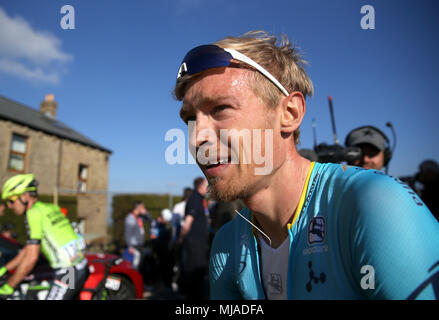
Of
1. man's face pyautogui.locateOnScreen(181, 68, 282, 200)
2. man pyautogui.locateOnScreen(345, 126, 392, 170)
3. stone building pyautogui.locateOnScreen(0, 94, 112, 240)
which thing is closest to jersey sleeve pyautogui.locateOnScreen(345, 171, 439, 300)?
man's face pyautogui.locateOnScreen(181, 68, 282, 200)

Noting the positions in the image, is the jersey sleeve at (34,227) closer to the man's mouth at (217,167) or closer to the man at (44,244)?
the man at (44,244)

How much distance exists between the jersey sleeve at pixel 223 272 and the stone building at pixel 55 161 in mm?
13869

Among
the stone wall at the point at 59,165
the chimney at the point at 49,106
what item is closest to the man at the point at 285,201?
the stone wall at the point at 59,165

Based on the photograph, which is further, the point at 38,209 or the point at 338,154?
the point at 38,209

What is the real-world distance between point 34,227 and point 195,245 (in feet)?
9.95

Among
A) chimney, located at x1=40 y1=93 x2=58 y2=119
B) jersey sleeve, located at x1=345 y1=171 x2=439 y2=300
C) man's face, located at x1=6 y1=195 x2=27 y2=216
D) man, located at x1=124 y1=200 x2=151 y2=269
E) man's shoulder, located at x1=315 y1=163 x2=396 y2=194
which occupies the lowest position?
man, located at x1=124 y1=200 x2=151 y2=269

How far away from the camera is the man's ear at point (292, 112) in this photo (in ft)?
4.35

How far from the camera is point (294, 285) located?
3.76ft

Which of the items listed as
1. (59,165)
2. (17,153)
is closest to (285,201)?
(17,153)

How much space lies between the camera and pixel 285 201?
4.30 ft

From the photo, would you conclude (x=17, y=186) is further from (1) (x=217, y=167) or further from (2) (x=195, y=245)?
(1) (x=217, y=167)

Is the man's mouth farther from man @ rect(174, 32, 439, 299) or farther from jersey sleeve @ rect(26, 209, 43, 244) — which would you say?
jersey sleeve @ rect(26, 209, 43, 244)

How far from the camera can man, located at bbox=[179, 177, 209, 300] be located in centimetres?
548
